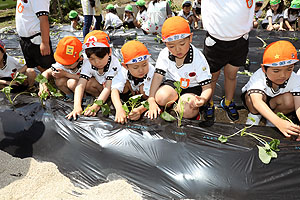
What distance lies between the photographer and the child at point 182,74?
191cm

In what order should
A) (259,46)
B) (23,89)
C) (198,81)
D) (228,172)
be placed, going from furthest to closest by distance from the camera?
(259,46) < (23,89) < (198,81) < (228,172)

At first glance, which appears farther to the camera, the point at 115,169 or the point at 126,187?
the point at 115,169

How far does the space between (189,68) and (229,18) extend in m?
0.54

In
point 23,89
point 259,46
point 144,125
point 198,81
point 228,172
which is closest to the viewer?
point 228,172

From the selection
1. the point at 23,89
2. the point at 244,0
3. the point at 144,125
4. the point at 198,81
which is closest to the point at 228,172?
the point at 144,125

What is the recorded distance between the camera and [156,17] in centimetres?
474

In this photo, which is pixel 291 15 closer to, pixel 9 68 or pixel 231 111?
pixel 231 111

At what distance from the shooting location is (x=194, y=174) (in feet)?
4.91

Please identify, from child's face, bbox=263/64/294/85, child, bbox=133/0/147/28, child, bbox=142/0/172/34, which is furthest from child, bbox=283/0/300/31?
child's face, bbox=263/64/294/85

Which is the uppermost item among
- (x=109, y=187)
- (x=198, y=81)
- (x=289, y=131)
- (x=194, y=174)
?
(x=198, y=81)

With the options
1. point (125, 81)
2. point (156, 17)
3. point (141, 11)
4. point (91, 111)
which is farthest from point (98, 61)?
point (141, 11)

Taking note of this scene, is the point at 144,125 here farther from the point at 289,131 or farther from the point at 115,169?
the point at 289,131

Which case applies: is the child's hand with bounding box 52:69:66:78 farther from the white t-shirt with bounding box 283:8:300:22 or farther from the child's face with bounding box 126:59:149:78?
the white t-shirt with bounding box 283:8:300:22

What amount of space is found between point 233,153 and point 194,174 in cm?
28
